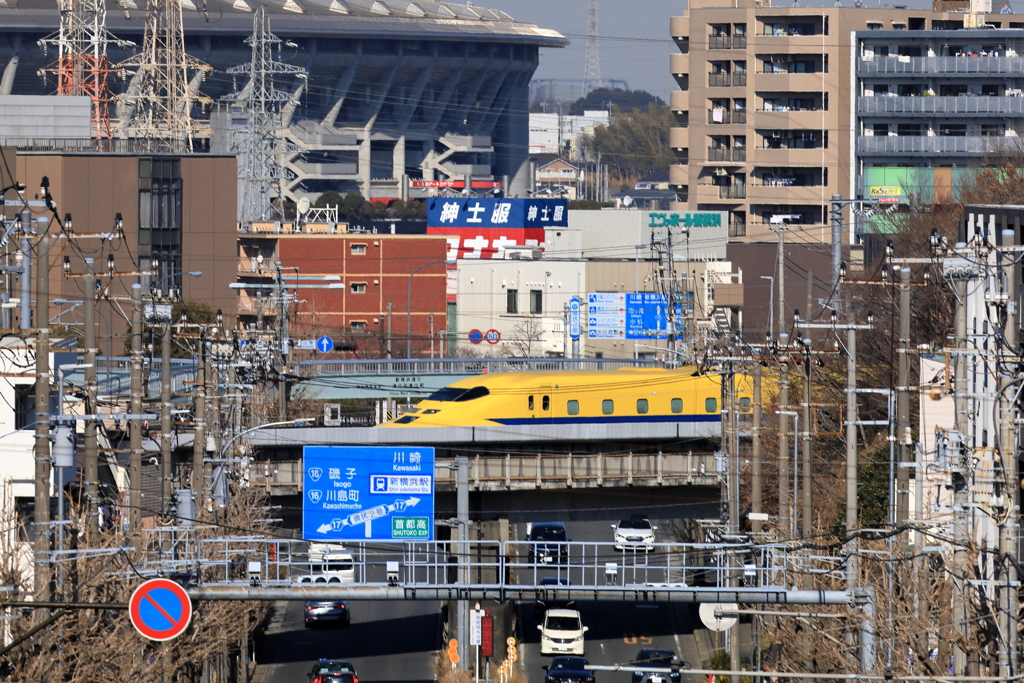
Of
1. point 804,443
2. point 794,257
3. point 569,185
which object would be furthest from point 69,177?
point 569,185

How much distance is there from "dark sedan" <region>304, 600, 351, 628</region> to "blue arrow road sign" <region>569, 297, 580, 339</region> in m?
28.4

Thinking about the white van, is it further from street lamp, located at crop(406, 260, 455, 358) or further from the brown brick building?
the brown brick building

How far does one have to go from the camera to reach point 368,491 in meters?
28.0

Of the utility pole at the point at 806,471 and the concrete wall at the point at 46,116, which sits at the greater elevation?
the concrete wall at the point at 46,116

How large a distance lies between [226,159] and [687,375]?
1288 inches

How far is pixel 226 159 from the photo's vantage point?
69.7 m

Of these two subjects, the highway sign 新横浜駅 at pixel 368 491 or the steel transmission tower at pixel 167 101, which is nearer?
the highway sign 新横浜駅 at pixel 368 491

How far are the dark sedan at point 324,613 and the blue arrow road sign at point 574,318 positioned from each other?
1118 inches

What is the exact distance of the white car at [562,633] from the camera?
36750mm

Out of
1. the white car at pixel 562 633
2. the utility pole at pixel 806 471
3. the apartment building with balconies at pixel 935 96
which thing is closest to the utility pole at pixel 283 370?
the white car at pixel 562 633

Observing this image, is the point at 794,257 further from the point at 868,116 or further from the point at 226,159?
the point at 226,159

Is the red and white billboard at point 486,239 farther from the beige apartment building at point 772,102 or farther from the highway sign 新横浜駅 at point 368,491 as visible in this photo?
the highway sign 新横浜駅 at point 368,491

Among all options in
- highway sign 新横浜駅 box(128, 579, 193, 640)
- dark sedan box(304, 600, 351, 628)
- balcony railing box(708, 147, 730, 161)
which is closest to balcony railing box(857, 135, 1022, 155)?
balcony railing box(708, 147, 730, 161)

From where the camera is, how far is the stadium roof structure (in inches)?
4926
